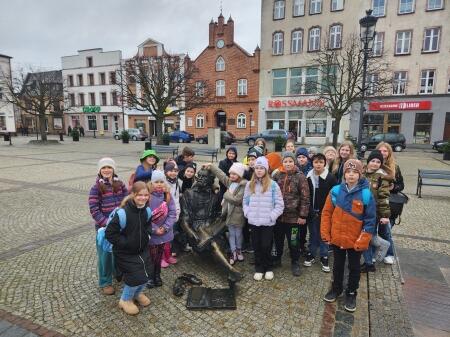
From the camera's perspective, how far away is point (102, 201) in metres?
3.75

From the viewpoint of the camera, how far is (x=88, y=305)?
11.5 ft

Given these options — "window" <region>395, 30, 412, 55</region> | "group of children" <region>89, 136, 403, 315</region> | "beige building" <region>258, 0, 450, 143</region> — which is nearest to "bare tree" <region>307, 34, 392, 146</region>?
"window" <region>395, 30, 412, 55</region>

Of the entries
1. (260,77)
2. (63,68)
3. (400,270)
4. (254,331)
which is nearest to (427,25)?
(260,77)

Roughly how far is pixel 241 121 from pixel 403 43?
1776 centimetres

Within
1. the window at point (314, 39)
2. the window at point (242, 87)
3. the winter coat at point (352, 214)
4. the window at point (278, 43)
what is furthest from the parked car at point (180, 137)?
the winter coat at point (352, 214)

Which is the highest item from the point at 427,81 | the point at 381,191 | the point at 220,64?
the point at 220,64

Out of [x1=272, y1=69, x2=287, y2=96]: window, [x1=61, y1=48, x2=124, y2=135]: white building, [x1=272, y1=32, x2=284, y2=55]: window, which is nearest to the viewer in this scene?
[x1=272, y1=32, x2=284, y2=55]: window

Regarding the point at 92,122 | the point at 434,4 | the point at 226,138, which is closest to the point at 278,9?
the point at 434,4

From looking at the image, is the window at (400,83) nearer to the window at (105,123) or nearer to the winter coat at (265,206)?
the winter coat at (265,206)

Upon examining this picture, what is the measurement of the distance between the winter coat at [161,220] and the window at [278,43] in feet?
109

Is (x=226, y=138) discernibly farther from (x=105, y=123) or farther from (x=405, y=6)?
(x=105, y=123)

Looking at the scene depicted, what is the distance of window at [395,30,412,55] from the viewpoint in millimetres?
28609

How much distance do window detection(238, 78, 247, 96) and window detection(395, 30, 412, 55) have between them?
15509mm

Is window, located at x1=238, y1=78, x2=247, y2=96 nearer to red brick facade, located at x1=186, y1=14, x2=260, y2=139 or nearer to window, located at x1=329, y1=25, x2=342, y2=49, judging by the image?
red brick facade, located at x1=186, y1=14, x2=260, y2=139
